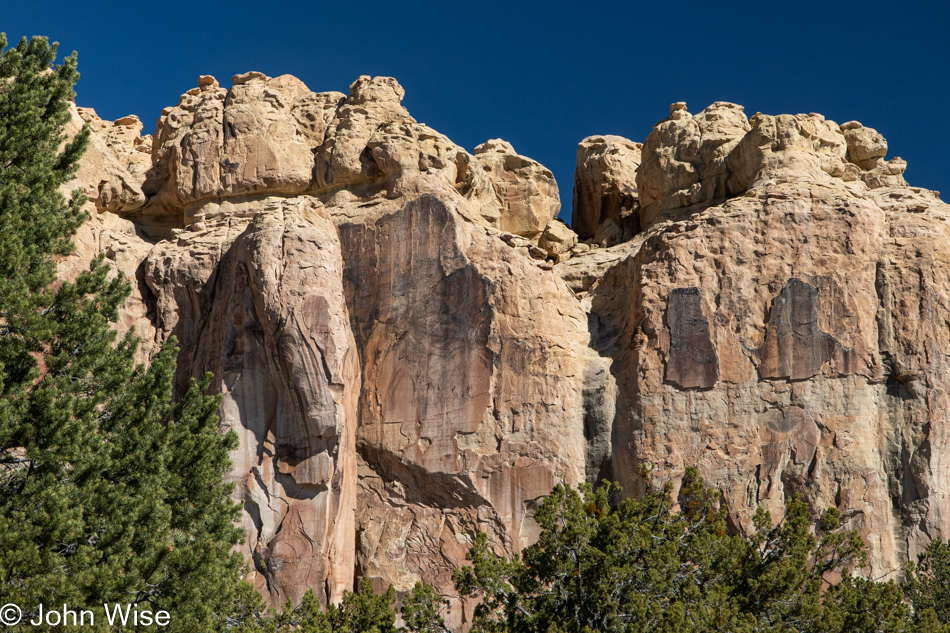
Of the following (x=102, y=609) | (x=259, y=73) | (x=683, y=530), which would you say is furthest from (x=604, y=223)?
(x=102, y=609)

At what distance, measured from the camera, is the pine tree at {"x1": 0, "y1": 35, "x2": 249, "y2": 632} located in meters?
17.3

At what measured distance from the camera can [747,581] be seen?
73.4 feet

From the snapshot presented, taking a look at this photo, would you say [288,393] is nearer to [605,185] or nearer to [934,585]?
[934,585]

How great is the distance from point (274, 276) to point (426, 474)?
632 cm

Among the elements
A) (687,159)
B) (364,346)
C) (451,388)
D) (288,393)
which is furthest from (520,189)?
(288,393)

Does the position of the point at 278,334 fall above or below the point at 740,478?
above

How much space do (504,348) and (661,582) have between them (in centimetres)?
1067

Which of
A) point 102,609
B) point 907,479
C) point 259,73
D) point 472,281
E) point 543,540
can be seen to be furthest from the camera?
point 259,73

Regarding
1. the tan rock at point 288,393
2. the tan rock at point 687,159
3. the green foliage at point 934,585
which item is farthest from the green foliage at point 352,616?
the tan rock at point 687,159

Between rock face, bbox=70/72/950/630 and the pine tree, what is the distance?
25.4 ft

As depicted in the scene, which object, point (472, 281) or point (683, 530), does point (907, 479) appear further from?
point (472, 281)

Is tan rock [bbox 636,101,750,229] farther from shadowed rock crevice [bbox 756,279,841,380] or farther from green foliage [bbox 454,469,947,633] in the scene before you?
green foliage [bbox 454,469,947,633]

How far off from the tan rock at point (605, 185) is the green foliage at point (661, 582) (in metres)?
17.7

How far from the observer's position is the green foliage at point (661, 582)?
811 inches
